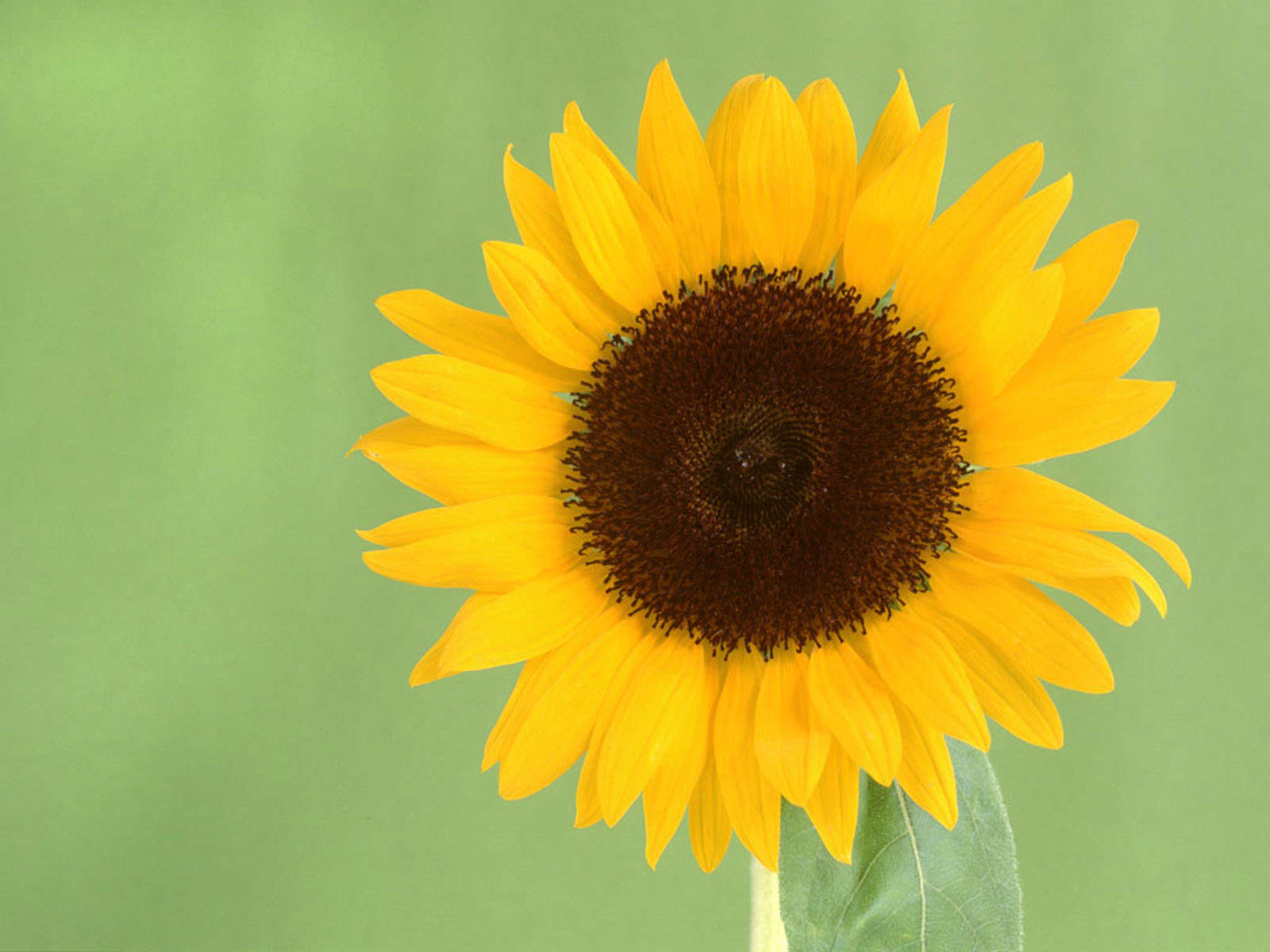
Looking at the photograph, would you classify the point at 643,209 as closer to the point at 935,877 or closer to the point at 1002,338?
the point at 1002,338

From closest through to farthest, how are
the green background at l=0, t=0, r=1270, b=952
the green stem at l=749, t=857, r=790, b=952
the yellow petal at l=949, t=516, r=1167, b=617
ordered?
the yellow petal at l=949, t=516, r=1167, b=617 < the green stem at l=749, t=857, r=790, b=952 < the green background at l=0, t=0, r=1270, b=952

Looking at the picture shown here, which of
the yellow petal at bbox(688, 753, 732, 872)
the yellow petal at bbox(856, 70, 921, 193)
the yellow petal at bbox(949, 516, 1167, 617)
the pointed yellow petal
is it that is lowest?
the yellow petal at bbox(688, 753, 732, 872)

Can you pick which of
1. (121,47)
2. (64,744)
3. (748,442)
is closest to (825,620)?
(748,442)

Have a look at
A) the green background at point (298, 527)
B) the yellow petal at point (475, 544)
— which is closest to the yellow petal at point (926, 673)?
the yellow petal at point (475, 544)

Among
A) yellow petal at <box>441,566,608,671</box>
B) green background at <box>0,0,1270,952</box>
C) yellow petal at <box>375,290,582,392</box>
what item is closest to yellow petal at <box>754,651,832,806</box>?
yellow petal at <box>441,566,608,671</box>

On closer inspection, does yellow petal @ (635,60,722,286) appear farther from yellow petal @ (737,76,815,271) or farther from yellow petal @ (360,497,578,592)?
yellow petal @ (360,497,578,592)

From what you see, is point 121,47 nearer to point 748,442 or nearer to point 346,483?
point 346,483

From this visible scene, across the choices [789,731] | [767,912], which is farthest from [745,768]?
[767,912]
